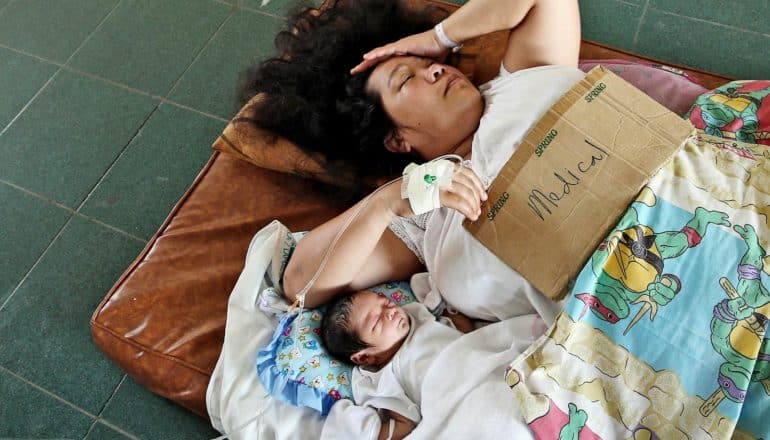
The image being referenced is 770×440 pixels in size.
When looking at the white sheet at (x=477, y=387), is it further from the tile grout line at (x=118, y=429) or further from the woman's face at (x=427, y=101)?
the tile grout line at (x=118, y=429)

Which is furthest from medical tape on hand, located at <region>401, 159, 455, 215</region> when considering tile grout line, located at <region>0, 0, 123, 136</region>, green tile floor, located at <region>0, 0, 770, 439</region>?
tile grout line, located at <region>0, 0, 123, 136</region>

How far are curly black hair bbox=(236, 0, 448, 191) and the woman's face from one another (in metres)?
0.06

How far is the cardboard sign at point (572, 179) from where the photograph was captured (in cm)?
107

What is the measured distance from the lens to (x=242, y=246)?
149 centimetres

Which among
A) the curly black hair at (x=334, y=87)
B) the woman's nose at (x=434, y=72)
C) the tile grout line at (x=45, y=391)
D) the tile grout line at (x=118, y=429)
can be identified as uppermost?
the woman's nose at (x=434, y=72)

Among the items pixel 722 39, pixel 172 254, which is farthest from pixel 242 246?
pixel 722 39

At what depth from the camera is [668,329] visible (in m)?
0.99

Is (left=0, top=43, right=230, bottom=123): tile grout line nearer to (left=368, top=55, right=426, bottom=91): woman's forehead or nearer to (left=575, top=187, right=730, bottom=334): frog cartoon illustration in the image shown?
(left=368, top=55, right=426, bottom=91): woman's forehead

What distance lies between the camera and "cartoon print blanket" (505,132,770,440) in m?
0.95

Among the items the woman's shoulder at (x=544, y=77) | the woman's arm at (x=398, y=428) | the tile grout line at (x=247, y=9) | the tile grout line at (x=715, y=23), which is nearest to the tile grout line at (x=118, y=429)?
the woman's arm at (x=398, y=428)

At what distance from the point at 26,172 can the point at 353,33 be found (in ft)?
4.01

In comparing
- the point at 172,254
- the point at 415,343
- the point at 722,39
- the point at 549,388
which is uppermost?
the point at 722,39

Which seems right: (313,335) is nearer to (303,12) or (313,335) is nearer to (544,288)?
(544,288)

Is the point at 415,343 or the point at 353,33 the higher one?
the point at 353,33
